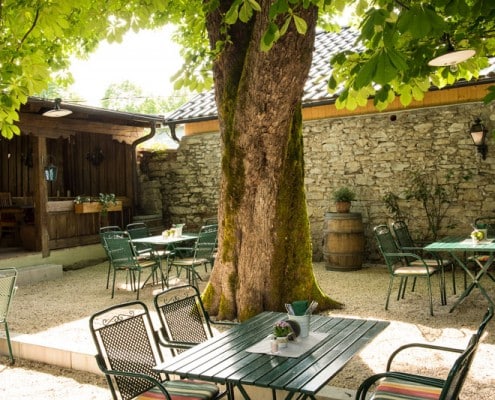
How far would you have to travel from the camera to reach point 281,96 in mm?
4723

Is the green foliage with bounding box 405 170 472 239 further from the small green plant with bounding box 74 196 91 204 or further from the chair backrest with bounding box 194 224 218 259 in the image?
the small green plant with bounding box 74 196 91 204

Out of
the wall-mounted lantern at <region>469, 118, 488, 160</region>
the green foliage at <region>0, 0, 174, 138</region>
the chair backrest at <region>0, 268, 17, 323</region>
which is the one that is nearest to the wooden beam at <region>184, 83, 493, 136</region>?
the wall-mounted lantern at <region>469, 118, 488, 160</region>

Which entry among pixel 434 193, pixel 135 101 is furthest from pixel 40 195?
pixel 135 101

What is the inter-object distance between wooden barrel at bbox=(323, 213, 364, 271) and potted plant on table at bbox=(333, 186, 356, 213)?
23 centimetres

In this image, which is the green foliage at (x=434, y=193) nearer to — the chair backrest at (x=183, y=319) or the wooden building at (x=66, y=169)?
the chair backrest at (x=183, y=319)

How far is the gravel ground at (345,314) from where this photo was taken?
12.6ft

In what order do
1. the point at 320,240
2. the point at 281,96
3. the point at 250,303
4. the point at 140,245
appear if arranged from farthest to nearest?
the point at 320,240, the point at 140,245, the point at 250,303, the point at 281,96

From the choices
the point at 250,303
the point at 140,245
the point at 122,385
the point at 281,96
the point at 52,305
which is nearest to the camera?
the point at 122,385

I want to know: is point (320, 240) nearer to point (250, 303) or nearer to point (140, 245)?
point (140, 245)

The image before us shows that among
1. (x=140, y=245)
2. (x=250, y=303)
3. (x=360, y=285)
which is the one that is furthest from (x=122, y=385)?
(x=140, y=245)

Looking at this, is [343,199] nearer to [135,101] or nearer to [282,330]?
[282,330]

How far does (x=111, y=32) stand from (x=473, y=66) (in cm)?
267

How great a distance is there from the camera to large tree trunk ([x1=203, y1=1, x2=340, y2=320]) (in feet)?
15.4

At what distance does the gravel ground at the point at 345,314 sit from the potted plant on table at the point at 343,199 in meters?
1.05
